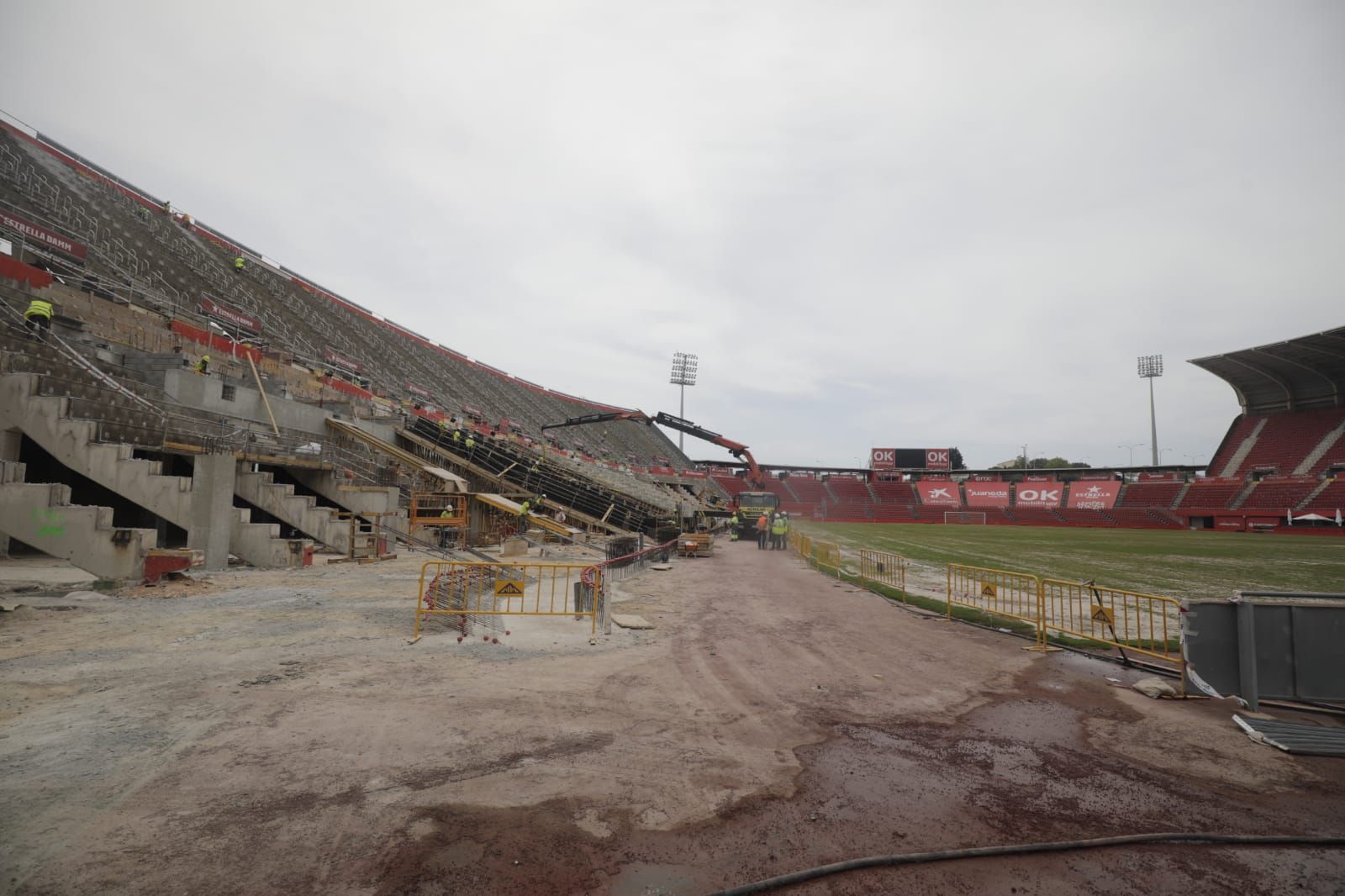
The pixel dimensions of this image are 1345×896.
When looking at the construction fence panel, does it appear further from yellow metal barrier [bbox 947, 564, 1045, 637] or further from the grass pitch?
the grass pitch

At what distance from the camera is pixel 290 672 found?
6.57m

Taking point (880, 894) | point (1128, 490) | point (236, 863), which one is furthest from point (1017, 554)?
point (1128, 490)

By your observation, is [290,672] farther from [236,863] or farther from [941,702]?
[941,702]

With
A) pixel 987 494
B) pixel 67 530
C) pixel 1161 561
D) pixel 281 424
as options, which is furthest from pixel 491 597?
pixel 987 494

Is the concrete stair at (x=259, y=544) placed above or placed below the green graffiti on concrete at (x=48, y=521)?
below

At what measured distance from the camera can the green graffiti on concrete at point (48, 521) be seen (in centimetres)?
1045

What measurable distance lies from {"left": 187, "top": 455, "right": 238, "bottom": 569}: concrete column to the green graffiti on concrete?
2.56 m

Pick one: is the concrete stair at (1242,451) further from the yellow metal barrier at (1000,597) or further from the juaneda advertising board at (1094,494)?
the yellow metal barrier at (1000,597)

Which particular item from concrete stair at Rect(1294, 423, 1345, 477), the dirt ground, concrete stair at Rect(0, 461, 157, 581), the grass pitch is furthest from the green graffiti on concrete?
concrete stair at Rect(1294, 423, 1345, 477)

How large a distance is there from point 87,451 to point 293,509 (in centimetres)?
464

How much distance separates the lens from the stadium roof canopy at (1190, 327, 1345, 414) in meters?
46.4

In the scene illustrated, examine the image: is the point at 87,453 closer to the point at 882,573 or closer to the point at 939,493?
the point at 882,573

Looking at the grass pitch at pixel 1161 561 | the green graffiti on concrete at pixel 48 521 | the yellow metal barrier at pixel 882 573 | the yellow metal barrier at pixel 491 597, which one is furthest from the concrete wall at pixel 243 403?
the grass pitch at pixel 1161 561

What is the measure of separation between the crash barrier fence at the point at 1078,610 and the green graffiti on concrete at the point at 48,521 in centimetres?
1696
